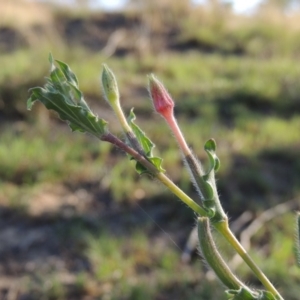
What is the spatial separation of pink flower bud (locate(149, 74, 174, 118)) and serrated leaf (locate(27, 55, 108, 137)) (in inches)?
3.4

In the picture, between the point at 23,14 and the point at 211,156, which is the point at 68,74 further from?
the point at 23,14

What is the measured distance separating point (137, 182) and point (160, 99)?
296cm

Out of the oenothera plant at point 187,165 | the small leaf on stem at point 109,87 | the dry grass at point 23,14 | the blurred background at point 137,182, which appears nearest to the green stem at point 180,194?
the oenothera plant at point 187,165

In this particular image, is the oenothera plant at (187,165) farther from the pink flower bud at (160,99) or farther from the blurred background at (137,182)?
the blurred background at (137,182)

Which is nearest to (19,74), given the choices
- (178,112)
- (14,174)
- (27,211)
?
(178,112)

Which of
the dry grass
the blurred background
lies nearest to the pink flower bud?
the blurred background

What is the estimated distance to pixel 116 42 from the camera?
8422 millimetres

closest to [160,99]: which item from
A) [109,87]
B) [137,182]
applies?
[109,87]

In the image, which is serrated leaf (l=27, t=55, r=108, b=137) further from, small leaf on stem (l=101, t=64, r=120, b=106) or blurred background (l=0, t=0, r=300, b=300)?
blurred background (l=0, t=0, r=300, b=300)

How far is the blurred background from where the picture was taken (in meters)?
2.61

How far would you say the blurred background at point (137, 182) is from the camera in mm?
2605

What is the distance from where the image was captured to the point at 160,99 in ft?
1.99

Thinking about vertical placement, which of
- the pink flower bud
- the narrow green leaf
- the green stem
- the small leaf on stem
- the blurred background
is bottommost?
the blurred background

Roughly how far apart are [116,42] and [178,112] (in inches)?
143
